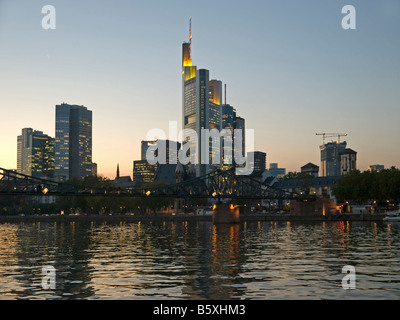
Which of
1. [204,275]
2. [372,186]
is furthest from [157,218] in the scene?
[204,275]

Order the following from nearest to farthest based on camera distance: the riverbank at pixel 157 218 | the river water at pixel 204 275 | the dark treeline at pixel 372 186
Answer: the river water at pixel 204 275
the dark treeline at pixel 372 186
the riverbank at pixel 157 218

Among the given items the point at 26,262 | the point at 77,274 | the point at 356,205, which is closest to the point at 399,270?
the point at 77,274

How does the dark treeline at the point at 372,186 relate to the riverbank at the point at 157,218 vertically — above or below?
above

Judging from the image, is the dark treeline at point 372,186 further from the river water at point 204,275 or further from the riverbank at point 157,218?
the river water at point 204,275

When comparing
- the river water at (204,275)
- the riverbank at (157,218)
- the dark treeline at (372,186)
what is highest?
the dark treeline at (372,186)

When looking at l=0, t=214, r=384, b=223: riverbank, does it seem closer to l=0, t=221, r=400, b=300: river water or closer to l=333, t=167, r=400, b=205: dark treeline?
l=333, t=167, r=400, b=205: dark treeline

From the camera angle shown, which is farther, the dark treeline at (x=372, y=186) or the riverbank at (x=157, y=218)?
the riverbank at (x=157, y=218)

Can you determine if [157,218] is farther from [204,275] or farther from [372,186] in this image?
[204,275]

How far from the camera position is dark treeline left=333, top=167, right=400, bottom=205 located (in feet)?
445

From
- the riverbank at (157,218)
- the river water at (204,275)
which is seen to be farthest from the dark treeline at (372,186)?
the river water at (204,275)

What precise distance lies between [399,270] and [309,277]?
6.46 metres

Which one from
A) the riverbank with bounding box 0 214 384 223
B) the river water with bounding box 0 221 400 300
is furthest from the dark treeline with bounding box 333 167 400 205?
the river water with bounding box 0 221 400 300

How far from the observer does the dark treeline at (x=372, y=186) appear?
445 feet
